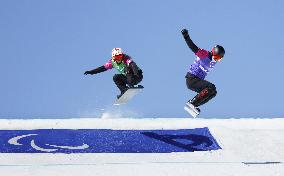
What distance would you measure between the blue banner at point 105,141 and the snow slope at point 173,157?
499 millimetres

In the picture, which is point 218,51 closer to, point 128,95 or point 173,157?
point 128,95

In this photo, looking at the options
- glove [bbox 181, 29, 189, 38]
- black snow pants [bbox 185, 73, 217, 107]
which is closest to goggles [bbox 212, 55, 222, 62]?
black snow pants [bbox 185, 73, 217, 107]

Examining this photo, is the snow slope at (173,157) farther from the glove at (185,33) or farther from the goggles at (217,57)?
the glove at (185,33)

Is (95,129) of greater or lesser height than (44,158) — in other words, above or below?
above

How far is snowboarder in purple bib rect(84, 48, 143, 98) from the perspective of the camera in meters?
15.8

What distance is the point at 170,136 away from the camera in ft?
70.7

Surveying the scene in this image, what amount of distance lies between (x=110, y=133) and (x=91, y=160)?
4.04 meters

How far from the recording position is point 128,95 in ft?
53.1

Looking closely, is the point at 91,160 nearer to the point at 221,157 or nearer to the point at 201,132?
the point at 221,157

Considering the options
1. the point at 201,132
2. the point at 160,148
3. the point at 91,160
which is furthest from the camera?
the point at 201,132

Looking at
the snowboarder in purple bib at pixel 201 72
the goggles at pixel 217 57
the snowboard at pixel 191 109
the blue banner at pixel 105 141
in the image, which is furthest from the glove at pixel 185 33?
the blue banner at pixel 105 141

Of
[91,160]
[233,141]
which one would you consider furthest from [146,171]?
[233,141]

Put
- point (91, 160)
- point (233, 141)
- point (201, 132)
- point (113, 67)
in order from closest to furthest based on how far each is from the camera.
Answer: point (113, 67), point (91, 160), point (233, 141), point (201, 132)

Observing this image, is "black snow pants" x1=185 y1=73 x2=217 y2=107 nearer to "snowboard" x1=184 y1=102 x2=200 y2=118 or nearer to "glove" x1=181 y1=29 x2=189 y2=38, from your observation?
"snowboard" x1=184 y1=102 x2=200 y2=118
